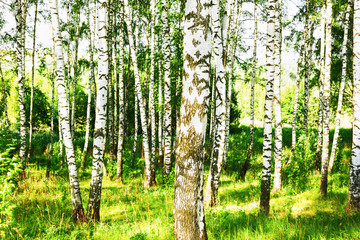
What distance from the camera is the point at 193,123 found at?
3082 millimetres

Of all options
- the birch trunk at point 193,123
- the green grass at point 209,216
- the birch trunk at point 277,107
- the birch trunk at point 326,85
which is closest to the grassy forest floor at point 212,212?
the green grass at point 209,216

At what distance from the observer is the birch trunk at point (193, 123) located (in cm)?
308

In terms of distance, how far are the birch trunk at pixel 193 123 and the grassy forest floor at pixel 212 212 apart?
148 centimetres

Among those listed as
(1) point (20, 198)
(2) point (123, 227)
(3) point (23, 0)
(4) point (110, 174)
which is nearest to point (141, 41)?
(3) point (23, 0)

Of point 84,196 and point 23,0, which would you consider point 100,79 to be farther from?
point 23,0

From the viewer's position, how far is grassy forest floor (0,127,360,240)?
4.48m

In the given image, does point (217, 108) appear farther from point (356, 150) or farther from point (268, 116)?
point (356, 150)

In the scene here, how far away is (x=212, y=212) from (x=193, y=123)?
339 centimetres

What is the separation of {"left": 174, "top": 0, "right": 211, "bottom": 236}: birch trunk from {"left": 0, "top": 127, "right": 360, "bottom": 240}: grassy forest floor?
4.87 feet

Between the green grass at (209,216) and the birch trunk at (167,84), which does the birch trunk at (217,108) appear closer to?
the green grass at (209,216)

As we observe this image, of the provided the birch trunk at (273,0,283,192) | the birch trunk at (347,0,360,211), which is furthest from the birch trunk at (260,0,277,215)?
the birch trunk at (347,0,360,211)

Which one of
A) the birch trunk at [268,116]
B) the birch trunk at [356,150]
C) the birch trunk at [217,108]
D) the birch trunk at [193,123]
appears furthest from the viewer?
the birch trunk at [217,108]

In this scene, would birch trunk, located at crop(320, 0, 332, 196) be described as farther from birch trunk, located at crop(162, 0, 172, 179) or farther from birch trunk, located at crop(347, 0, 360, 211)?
birch trunk, located at crop(162, 0, 172, 179)

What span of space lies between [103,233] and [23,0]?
1088 centimetres
